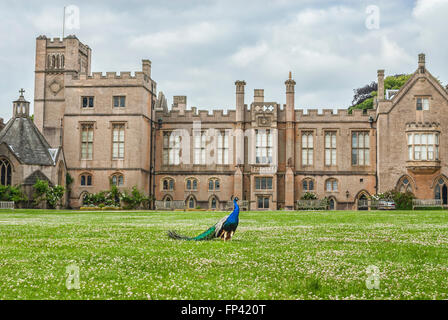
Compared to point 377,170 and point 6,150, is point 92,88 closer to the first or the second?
point 6,150

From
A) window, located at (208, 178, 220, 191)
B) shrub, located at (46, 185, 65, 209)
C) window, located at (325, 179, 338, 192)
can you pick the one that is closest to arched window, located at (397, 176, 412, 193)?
window, located at (325, 179, 338, 192)

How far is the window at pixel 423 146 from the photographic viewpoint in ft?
166

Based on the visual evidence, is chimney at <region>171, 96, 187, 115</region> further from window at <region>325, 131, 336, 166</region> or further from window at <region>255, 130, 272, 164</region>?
window at <region>325, 131, 336, 166</region>

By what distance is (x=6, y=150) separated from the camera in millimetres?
47031

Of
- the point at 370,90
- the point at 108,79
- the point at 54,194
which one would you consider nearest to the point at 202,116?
the point at 108,79

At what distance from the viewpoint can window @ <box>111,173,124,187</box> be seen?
171 ft

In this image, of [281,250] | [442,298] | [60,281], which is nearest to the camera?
[442,298]

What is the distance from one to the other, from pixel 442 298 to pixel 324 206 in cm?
4375

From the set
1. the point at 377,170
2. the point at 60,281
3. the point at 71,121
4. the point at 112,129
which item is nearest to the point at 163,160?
the point at 112,129

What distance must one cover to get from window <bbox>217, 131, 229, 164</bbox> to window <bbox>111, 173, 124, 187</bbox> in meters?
9.44

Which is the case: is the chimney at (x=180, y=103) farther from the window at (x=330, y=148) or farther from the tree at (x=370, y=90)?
the tree at (x=370, y=90)

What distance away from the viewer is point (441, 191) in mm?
50750

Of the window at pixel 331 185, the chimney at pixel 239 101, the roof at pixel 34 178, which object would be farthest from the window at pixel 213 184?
the roof at pixel 34 178

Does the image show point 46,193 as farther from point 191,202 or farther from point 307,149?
point 307,149
